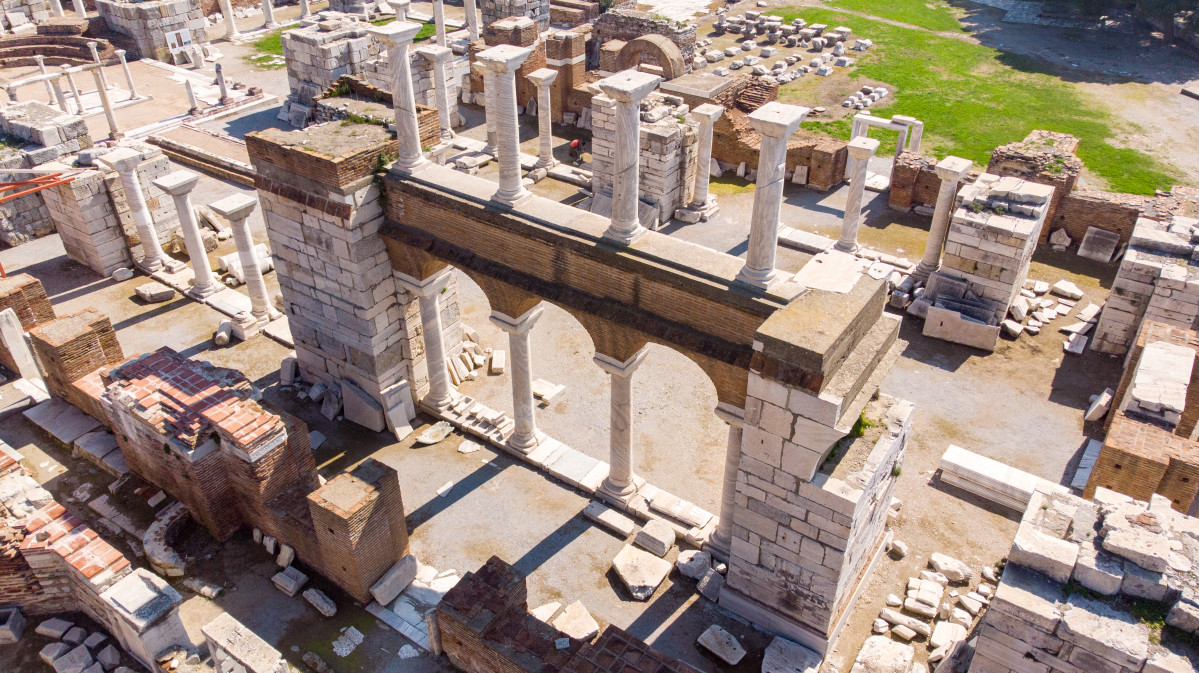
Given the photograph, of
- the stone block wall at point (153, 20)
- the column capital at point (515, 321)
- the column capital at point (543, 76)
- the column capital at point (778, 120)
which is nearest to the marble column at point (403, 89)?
the column capital at point (515, 321)

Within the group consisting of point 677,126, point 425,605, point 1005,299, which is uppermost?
point 677,126

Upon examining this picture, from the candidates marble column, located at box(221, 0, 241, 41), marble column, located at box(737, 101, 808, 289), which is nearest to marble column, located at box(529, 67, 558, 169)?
marble column, located at box(737, 101, 808, 289)

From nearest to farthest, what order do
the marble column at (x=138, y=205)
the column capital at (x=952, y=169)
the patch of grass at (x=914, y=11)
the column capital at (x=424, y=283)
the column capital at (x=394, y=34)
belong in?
the column capital at (x=394, y=34), the column capital at (x=424, y=283), the marble column at (x=138, y=205), the column capital at (x=952, y=169), the patch of grass at (x=914, y=11)

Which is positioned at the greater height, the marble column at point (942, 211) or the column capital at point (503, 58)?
the column capital at point (503, 58)

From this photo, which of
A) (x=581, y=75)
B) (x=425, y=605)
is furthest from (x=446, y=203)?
(x=581, y=75)

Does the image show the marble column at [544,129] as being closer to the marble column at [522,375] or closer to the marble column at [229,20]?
the marble column at [522,375]

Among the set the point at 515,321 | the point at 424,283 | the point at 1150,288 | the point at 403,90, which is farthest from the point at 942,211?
the point at 403,90

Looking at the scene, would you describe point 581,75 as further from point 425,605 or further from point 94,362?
point 425,605
